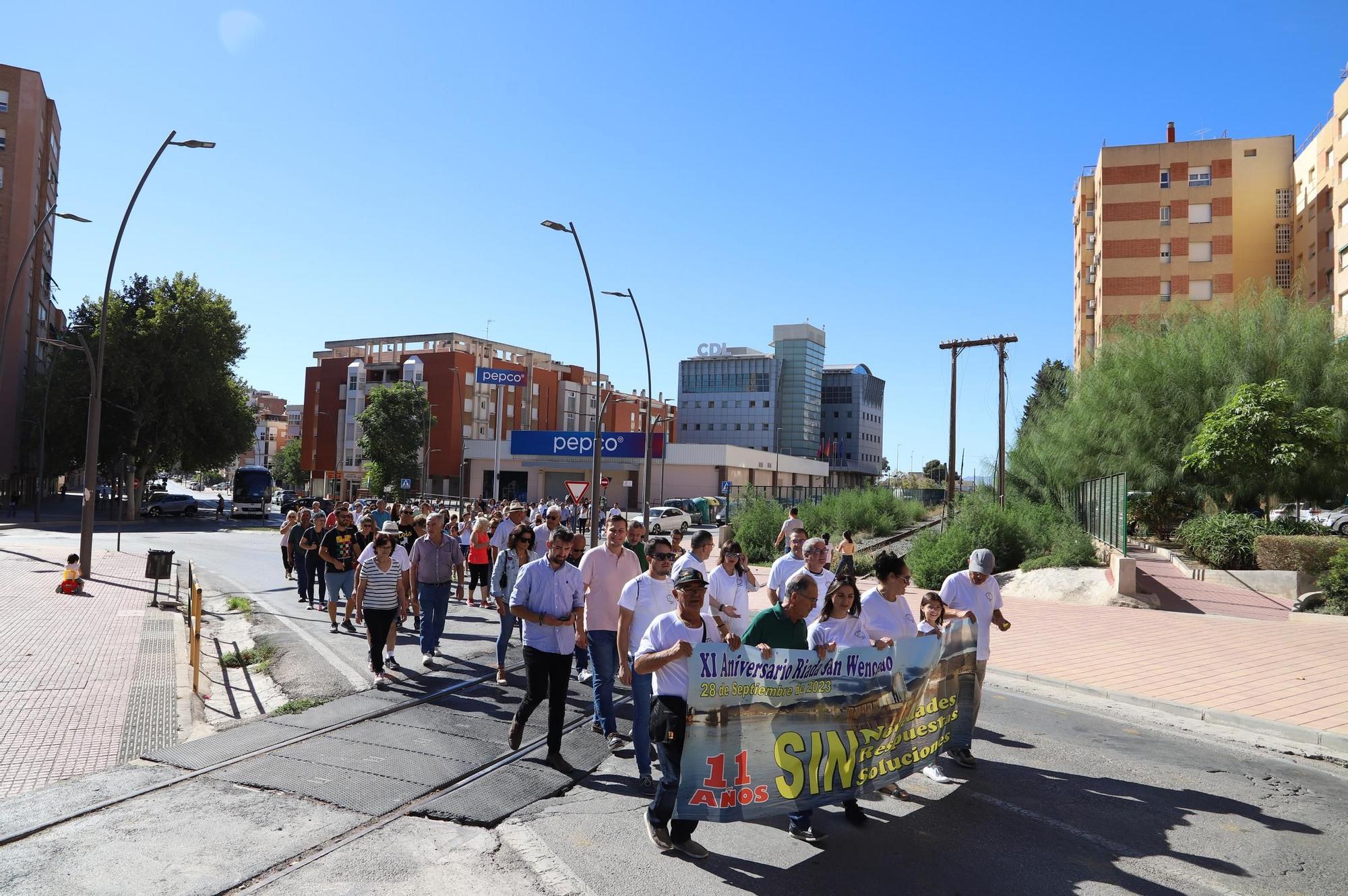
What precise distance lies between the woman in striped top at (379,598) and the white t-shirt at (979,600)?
18.5 ft

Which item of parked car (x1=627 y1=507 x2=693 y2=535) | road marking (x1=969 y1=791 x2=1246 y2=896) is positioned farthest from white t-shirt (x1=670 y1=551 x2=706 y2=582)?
parked car (x1=627 y1=507 x2=693 y2=535)

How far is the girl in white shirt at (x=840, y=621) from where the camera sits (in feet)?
19.0

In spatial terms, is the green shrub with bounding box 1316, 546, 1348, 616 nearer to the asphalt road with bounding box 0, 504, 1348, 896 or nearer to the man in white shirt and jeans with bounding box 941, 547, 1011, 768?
the asphalt road with bounding box 0, 504, 1348, 896

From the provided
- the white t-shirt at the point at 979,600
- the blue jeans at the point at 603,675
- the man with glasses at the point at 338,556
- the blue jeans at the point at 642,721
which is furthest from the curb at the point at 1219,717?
the man with glasses at the point at 338,556

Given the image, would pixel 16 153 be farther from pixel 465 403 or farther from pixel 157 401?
pixel 465 403

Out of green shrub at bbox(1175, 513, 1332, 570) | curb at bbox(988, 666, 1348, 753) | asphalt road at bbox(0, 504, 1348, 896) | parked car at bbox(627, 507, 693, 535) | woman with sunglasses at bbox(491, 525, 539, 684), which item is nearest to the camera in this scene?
asphalt road at bbox(0, 504, 1348, 896)

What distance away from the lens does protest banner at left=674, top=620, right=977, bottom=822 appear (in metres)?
→ 4.95

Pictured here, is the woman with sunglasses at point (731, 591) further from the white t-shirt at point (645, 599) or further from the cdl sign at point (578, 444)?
the cdl sign at point (578, 444)

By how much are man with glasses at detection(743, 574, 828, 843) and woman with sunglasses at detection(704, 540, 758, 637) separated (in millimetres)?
1953

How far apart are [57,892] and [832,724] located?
412 centimetres

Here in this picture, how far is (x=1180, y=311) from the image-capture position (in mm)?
29797

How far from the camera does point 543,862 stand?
4.88 m

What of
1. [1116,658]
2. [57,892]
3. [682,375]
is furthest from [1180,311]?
[682,375]

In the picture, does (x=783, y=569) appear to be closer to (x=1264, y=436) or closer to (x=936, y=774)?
(x=936, y=774)
